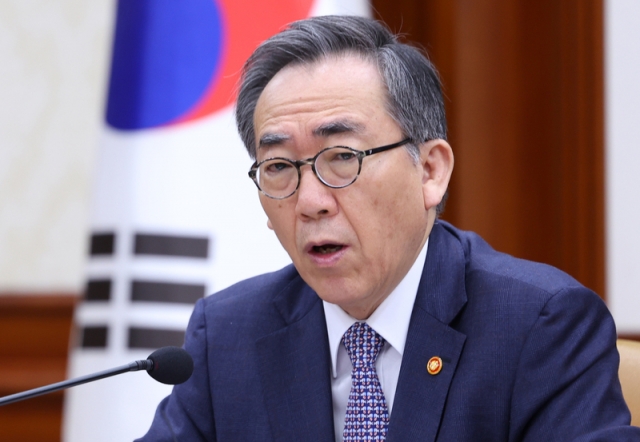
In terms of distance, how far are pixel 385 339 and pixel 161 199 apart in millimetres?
1007

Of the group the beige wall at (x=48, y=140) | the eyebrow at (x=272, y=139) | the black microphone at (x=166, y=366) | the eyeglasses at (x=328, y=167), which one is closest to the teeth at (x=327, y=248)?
the eyeglasses at (x=328, y=167)

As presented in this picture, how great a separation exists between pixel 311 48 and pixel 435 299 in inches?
21.6

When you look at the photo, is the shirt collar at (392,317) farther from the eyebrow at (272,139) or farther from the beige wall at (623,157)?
the beige wall at (623,157)

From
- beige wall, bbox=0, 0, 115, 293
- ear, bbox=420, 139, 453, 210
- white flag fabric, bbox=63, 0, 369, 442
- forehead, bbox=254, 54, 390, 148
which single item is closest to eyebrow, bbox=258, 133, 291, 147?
forehead, bbox=254, 54, 390, 148

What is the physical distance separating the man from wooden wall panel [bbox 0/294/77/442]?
1.51 m

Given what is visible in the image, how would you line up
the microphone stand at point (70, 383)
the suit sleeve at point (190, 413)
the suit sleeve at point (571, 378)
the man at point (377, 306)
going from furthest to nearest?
the suit sleeve at point (190, 413) → the man at point (377, 306) → the suit sleeve at point (571, 378) → the microphone stand at point (70, 383)

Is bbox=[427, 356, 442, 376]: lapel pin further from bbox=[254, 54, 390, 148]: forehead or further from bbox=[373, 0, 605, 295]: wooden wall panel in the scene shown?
bbox=[373, 0, 605, 295]: wooden wall panel

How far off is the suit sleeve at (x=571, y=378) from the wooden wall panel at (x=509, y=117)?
1.19 metres

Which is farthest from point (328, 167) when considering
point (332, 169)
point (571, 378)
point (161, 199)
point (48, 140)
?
point (48, 140)

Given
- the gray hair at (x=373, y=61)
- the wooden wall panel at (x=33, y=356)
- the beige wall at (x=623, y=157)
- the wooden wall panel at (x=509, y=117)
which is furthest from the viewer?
the wooden wall panel at (x=33, y=356)

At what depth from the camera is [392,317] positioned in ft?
5.04

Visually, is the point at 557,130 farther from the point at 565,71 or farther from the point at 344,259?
the point at 344,259

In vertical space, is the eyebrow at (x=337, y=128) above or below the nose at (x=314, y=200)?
above

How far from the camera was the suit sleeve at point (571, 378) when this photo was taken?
1253 mm
